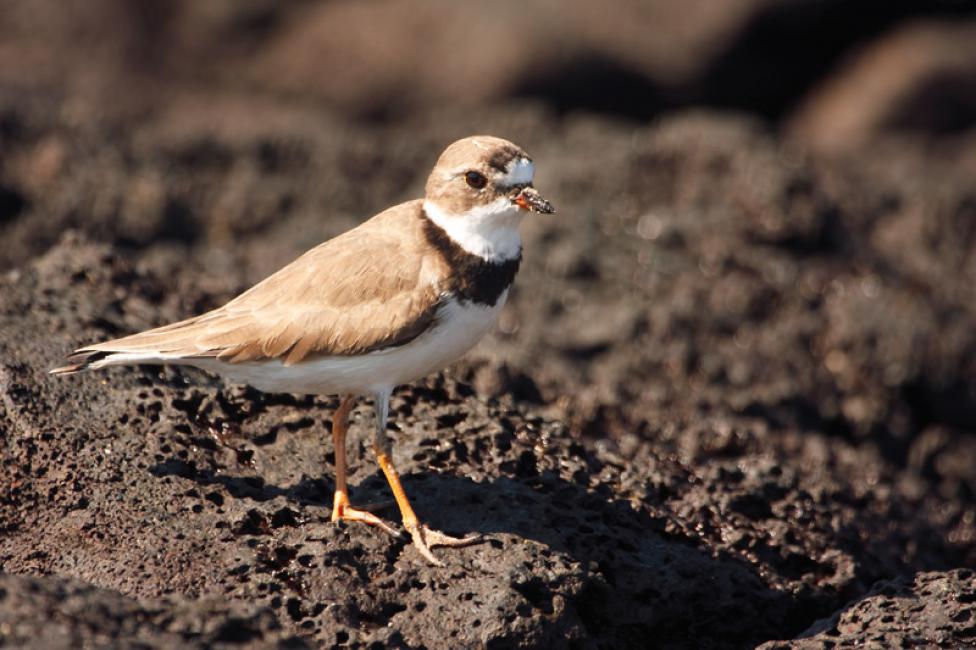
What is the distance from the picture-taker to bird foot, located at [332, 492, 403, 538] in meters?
5.77

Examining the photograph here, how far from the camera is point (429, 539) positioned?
5719mm

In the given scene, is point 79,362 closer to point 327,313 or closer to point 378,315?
point 327,313

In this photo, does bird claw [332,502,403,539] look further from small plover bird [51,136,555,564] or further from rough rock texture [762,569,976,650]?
rough rock texture [762,569,976,650]

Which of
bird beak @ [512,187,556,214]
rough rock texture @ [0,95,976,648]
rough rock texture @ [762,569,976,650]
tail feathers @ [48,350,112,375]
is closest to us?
rough rock texture @ [762,569,976,650]

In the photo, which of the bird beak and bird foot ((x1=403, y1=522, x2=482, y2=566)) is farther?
the bird beak

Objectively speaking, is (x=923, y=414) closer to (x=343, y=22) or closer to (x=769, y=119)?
(x=769, y=119)

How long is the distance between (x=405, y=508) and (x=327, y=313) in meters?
1.04

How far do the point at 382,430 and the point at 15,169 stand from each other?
6877 millimetres

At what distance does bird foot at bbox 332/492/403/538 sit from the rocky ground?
0.22ft

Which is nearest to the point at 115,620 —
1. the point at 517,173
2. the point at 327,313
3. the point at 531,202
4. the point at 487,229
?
the point at 327,313

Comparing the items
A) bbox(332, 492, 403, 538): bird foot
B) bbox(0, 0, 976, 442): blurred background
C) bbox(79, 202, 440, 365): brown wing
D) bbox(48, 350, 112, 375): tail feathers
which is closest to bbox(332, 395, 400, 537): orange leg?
bbox(332, 492, 403, 538): bird foot

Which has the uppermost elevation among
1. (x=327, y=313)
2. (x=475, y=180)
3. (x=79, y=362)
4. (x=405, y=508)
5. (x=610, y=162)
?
(x=610, y=162)

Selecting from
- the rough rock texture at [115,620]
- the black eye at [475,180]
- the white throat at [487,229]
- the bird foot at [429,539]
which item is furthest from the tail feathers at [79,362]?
the black eye at [475,180]

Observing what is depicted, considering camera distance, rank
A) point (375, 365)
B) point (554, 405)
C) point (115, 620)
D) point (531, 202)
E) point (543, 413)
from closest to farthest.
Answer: point (115, 620), point (375, 365), point (531, 202), point (543, 413), point (554, 405)
